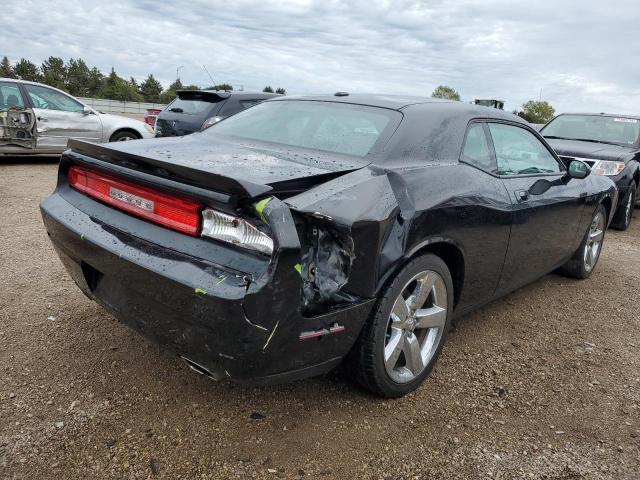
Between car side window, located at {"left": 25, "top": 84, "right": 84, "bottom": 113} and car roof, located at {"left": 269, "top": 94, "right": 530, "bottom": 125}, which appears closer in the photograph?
car roof, located at {"left": 269, "top": 94, "right": 530, "bottom": 125}

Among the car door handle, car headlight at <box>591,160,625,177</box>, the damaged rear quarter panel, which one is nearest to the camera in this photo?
the damaged rear quarter panel

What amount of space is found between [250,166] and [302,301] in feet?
2.28

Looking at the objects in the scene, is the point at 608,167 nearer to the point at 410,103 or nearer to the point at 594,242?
the point at 594,242

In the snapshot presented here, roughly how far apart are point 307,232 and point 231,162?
0.60m

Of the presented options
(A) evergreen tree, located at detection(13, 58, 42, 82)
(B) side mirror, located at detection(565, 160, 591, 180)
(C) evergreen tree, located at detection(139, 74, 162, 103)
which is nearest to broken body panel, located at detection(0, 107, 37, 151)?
(B) side mirror, located at detection(565, 160, 591, 180)

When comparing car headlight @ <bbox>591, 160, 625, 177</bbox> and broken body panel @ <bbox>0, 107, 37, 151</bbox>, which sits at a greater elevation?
car headlight @ <bbox>591, 160, 625, 177</bbox>

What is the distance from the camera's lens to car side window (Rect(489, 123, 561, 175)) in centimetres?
329

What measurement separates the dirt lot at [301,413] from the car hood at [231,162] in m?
1.10

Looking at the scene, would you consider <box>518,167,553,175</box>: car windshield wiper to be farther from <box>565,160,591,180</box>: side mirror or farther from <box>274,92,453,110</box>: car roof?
<box>274,92,453,110</box>: car roof

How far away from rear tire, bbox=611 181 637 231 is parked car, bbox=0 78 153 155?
8396 millimetres

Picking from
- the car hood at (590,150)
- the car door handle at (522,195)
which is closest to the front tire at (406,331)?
the car door handle at (522,195)

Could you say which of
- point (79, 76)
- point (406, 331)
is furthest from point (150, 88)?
point (406, 331)

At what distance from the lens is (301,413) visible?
2467 millimetres

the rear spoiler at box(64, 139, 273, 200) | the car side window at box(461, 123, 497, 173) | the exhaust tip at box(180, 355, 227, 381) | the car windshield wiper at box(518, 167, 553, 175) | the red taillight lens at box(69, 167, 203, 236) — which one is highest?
the car side window at box(461, 123, 497, 173)
